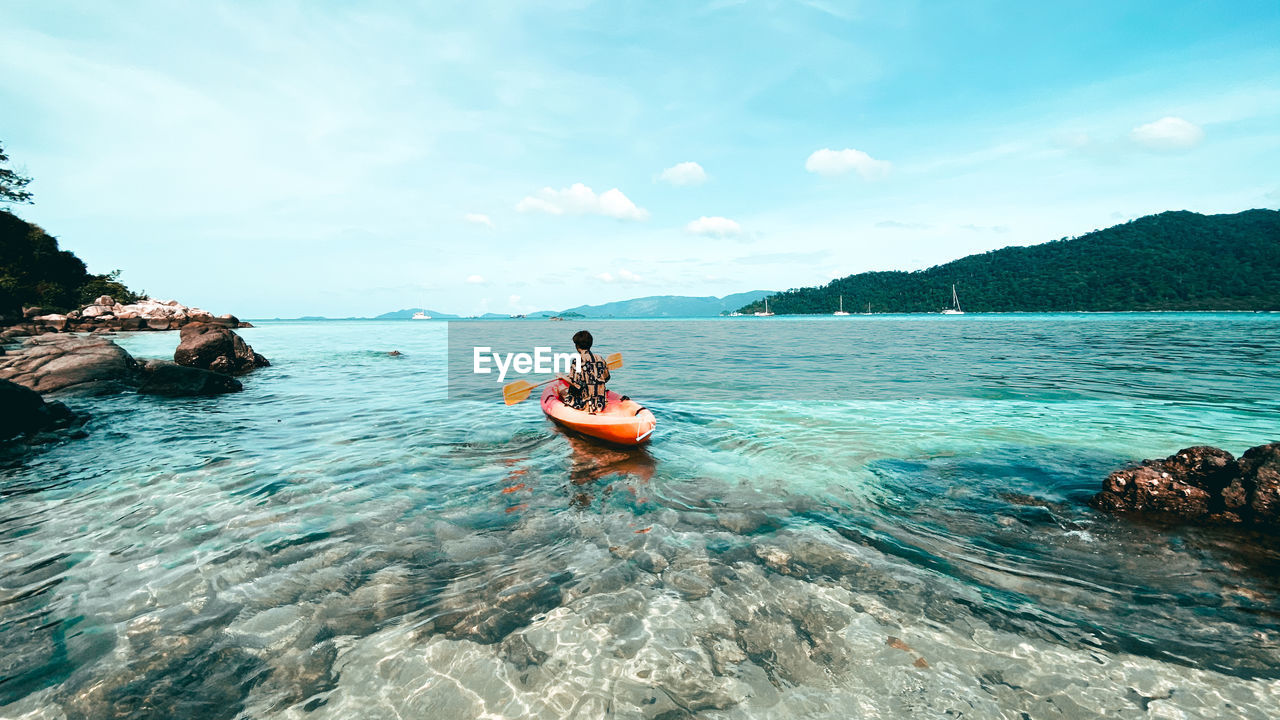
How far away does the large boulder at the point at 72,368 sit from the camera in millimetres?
14828

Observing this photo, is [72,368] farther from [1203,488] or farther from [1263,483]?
[1263,483]

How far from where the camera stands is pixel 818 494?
786cm

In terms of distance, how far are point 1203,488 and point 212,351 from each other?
32622 millimetres

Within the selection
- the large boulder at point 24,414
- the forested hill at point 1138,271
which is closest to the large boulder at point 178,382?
the large boulder at point 24,414

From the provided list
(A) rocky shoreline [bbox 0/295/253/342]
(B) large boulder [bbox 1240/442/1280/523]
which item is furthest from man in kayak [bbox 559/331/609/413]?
(A) rocky shoreline [bbox 0/295/253/342]

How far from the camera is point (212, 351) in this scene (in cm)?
2197

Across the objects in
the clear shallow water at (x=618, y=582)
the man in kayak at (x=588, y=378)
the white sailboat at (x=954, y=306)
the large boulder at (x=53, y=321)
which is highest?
the white sailboat at (x=954, y=306)

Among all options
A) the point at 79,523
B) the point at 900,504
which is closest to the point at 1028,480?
the point at 900,504

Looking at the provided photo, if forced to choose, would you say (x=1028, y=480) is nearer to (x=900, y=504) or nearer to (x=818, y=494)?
(x=900, y=504)

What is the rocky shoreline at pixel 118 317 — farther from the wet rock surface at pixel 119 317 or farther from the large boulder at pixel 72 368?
the large boulder at pixel 72 368

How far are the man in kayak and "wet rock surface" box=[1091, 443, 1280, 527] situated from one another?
358 inches

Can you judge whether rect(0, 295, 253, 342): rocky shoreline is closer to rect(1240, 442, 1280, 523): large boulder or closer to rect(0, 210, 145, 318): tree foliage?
rect(0, 210, 145, 318): tree foliage

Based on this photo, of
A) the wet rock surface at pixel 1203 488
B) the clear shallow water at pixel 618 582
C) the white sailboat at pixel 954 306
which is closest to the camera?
the clear shallow water at pixel 618 582

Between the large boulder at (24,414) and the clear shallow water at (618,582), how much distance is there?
1.69 m
